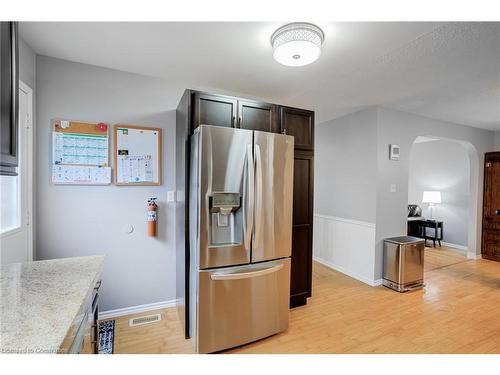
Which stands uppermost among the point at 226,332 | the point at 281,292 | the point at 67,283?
the point at 67,283

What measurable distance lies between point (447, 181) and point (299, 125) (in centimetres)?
498

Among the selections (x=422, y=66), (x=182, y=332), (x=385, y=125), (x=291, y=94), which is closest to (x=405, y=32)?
(x=422, y=66)

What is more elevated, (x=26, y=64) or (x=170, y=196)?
(x=26, y=64)

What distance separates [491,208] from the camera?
4.59 metres

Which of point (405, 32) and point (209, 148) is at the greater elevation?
point (405, 32)

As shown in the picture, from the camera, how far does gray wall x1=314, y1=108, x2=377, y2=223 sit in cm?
339

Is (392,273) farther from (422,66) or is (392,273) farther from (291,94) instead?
(291,94)

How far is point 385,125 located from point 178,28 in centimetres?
292

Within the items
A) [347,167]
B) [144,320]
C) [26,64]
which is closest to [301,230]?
[347,167]

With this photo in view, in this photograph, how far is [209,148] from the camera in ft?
6.06

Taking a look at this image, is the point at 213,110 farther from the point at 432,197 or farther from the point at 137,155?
the point at 432,197

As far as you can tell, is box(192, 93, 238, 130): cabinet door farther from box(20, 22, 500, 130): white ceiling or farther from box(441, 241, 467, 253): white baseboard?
box(441, 241, 467, 253): white baseboard

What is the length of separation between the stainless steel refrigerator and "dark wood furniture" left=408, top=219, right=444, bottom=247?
16.2 feet

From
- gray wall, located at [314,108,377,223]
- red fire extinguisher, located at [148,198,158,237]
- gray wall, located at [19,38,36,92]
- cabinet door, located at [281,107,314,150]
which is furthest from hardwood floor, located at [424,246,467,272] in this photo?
gray wall, located at [19,38,36,92]
